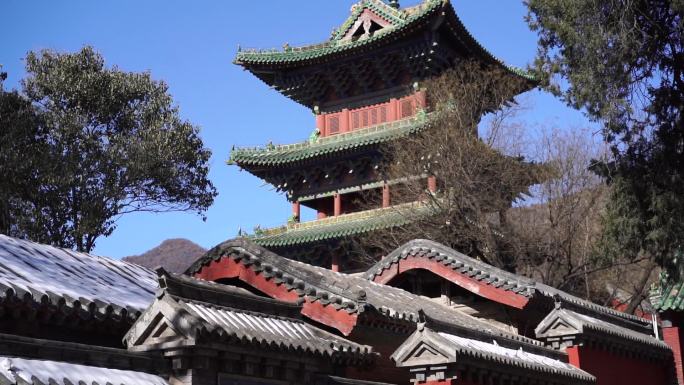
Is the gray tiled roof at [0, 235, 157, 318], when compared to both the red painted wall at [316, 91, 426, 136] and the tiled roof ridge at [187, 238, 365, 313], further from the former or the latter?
the red painted wall at [316, 91, 426, 136]

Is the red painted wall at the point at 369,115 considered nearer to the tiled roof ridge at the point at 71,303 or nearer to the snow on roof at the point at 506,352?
the snow on roof at the point at 506,352

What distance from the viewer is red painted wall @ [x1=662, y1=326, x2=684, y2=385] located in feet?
79.0

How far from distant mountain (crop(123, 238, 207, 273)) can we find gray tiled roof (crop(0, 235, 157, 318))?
88.8m

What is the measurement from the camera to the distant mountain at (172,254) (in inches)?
4097

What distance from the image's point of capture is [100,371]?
31.6 feet

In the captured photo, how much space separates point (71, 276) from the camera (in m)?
12.8

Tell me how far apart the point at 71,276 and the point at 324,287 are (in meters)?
4.36

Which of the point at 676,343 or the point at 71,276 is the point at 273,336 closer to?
the point at 71,276

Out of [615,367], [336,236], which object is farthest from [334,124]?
[615,367]

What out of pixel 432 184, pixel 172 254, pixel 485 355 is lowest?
pixel 485 355

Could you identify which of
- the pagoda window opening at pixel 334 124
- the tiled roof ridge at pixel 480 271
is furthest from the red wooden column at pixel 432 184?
the tiled roof ridge at pixel 480 271

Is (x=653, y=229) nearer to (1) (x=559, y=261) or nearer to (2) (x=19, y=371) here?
(1) (x=559, y=261)

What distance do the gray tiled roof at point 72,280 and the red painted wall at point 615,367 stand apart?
8.96 meters

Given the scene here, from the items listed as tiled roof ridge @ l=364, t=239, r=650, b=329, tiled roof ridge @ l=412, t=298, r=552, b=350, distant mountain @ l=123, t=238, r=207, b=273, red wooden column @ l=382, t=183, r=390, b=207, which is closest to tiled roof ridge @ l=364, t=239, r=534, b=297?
tiled roof ridge @ l=364, t=239, r=650, b=329
